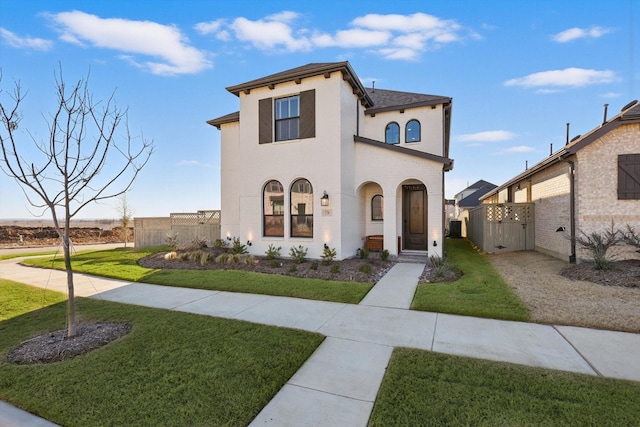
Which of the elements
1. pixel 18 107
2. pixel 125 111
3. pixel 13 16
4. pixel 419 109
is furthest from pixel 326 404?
pixel 419 109

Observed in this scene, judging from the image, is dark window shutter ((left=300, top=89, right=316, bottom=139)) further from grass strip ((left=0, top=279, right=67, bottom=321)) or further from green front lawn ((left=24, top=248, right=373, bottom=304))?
grass strip ((left=0, top=279, right=67, bottom=321))

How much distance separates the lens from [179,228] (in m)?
15.3

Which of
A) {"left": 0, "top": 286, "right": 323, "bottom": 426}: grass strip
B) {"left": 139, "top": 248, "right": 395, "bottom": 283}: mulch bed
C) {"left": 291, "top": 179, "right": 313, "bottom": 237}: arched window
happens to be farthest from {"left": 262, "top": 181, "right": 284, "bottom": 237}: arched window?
{"left": 0, "top": 286, "right": 323, "bottom": 426}: grass strip

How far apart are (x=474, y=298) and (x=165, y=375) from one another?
5.57 meters

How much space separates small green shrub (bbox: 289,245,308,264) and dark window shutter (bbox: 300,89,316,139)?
4.08 meters

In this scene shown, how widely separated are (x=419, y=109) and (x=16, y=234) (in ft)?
101

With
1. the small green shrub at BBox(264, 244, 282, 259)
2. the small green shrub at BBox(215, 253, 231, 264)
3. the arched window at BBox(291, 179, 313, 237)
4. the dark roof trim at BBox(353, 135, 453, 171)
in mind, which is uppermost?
the dark roof trim at BBox(353, 135, 453, 171)

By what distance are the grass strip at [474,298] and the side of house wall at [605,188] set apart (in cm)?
366

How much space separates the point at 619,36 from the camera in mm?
9727

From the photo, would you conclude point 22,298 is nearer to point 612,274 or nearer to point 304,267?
point 304,267

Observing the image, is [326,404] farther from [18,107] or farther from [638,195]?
[638,195]

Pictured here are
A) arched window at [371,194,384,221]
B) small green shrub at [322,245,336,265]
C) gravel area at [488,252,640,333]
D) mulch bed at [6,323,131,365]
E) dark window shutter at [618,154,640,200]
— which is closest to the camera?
mulch bed at [6,323,131,365]

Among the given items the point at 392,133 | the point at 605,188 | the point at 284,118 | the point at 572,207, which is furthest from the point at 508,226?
the point at 284,118

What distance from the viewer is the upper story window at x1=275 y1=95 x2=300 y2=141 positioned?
10.8m
